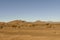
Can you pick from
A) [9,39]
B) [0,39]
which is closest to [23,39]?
[9,39]

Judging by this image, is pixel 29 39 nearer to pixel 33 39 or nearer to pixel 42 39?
pixel 33 39

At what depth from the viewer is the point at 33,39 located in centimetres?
1786

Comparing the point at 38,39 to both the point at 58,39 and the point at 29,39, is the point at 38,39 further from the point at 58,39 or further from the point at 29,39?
the point at 58,39

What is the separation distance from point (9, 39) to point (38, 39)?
394 centimetres

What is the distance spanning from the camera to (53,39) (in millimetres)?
17625

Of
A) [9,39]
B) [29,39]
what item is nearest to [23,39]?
[29,39]

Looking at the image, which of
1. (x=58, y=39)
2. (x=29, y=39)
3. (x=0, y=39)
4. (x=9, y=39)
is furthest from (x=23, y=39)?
(x=58, y=39)

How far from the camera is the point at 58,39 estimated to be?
17797mm

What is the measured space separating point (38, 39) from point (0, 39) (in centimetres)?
517

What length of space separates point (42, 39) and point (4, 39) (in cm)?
519

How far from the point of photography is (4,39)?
18.2 m

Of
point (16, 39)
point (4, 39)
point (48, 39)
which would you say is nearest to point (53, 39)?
point (48, 39)

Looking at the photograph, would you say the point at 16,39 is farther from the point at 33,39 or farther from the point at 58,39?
the point at 58,39

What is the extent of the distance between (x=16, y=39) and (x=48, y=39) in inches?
169
